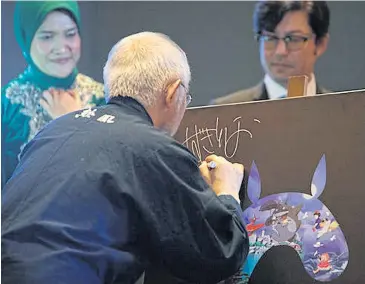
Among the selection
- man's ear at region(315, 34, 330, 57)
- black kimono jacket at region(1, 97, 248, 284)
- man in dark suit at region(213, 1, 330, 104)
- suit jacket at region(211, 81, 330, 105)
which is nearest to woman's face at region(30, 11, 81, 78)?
suit jacket at region(211, 81, 330, 105)

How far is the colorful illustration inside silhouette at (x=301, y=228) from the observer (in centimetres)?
136

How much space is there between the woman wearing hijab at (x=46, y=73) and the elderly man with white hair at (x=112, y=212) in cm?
141

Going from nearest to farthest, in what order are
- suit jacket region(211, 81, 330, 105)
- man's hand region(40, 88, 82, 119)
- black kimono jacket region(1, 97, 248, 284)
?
black kimono jacket region(1, 97, 248, 284) < suit jacket region(211, 81, 330, 105) < man's hand region(40, 88, 82, 119)

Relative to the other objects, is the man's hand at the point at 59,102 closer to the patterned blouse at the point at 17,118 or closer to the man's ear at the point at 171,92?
the patterned blouse at the point at 17,118

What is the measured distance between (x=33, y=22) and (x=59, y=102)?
0.35 metres

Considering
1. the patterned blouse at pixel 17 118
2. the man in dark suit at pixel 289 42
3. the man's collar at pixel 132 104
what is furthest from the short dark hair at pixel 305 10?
the man's collar at pixel 132 104

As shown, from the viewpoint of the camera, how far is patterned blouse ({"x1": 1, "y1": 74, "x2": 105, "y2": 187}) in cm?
261

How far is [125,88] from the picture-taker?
1.31 m

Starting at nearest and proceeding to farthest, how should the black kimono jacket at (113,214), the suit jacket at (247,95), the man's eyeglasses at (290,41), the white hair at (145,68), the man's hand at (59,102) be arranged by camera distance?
the black kimono jacket at (113,214)
the white hair at (145,68)
the man's eyeglasses at (290,41)
the suit jacket at (247,95)
the man's hand at (59,102)

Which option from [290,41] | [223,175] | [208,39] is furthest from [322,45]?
[223,175]

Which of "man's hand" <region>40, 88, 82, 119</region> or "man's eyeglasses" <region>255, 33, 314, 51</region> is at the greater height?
"man's eyeglasses" <region>255, 33, 314, 51</region>

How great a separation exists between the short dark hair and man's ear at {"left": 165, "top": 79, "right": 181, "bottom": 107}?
129 centimetres

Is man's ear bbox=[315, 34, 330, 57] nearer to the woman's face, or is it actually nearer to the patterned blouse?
the woman's face

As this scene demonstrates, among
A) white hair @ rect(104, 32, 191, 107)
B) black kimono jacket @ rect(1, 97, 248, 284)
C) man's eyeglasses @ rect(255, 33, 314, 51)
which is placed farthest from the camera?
man's eyeglasses @ rect(255, 33, 314, 51)
